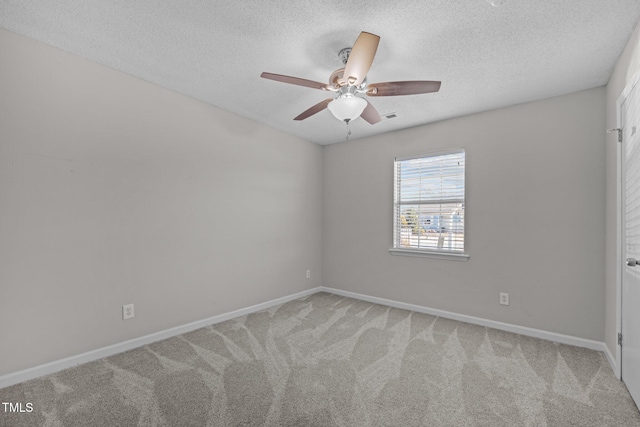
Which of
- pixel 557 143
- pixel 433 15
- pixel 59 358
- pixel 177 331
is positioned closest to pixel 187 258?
pixel 177 331

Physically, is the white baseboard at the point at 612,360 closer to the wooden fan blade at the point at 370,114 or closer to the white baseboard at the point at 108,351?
the wooden fan blade at the point at 370,114

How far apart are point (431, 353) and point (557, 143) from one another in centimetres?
234

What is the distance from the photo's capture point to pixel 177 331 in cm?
292

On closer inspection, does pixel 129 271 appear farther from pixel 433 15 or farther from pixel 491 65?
pixel 491 65

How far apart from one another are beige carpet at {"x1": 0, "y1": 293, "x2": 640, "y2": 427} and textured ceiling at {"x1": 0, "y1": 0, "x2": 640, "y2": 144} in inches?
94.1

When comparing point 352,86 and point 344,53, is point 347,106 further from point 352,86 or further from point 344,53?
point 344,53

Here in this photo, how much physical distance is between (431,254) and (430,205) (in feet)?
2.03

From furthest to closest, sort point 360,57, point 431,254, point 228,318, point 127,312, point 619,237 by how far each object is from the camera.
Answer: point 431,254
point 228,318
point 127,312
point 619,237
point 360,57

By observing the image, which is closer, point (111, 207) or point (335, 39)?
point (335, 39)

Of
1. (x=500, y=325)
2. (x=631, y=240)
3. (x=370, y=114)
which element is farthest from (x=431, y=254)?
(x=370, y=114)

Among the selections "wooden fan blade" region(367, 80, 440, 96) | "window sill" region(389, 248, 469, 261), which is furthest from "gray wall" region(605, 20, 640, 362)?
"wooden fan blade" region(367, 80, 440, 96)

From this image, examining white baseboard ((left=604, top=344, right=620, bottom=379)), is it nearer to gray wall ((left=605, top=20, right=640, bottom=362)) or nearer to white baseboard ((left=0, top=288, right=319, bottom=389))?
gray wall ((left=605, top=20, right=640, bottom=362))

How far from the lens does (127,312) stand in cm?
258

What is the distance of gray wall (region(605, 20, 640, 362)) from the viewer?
218 centimetres
